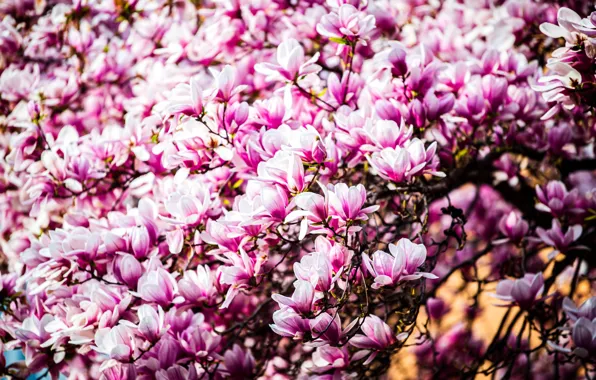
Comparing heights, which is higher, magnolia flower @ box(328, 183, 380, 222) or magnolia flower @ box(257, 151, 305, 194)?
magnolia flower @ box(257, 151, 305, 194)

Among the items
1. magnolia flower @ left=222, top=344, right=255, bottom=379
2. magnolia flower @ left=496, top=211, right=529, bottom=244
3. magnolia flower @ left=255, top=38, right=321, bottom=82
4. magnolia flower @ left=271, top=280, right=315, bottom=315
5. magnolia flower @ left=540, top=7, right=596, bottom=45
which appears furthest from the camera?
magnolia flower @ left=496, top=211, right=529, bottom=244

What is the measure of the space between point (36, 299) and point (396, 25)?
69.4 inches

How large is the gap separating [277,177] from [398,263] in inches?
14.7

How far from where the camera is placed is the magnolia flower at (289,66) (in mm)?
1712

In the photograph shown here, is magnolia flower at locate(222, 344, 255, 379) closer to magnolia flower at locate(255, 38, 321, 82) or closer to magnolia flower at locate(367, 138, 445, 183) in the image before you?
magnolia flower at locate(367, 138, 445, 183)

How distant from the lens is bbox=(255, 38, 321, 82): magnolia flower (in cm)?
171

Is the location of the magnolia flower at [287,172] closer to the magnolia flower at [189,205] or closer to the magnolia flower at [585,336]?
the magnolia flower at [189,205]

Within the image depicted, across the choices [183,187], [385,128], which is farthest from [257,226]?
[385,128]

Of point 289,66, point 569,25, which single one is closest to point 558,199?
point 569,25

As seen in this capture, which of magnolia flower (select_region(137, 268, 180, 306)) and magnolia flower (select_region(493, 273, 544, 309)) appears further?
magnolia flower (select_region(493, 273, 544, 309))

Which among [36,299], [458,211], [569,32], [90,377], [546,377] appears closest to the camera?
[569,32]

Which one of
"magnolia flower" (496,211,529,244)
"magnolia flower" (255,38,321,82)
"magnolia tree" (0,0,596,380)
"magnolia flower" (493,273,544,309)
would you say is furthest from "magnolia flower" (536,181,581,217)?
"magnolia flower" (255,38,321,82)

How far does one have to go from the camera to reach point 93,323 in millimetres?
1593

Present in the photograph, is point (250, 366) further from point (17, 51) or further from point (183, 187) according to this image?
point (17, 51)
